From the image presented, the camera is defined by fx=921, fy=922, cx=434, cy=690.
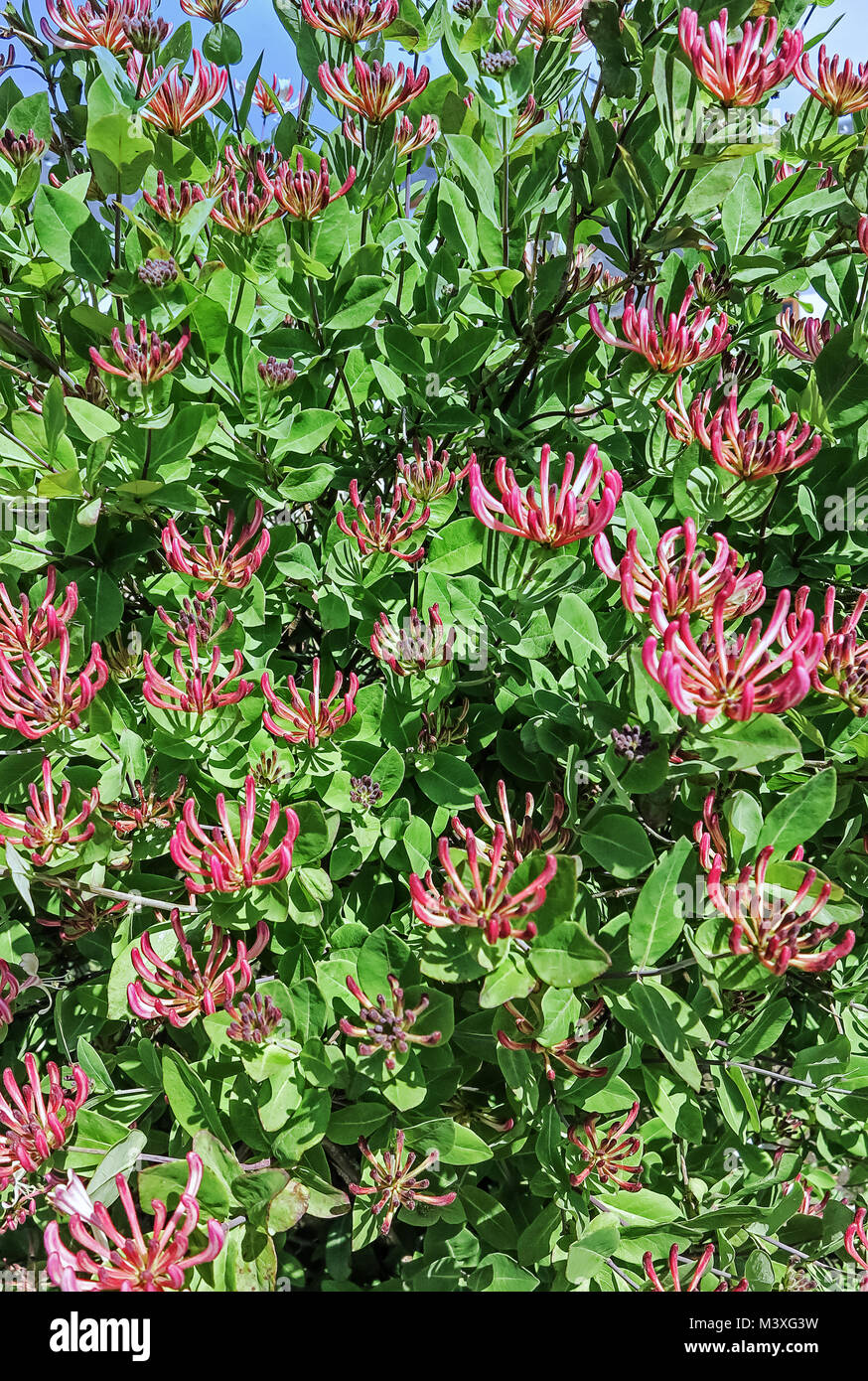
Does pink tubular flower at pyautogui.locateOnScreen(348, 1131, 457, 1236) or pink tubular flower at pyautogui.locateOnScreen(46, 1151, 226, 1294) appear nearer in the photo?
pink tubular flower at pyautogui.locateOnScreen(46, 1151, 226, 1294)

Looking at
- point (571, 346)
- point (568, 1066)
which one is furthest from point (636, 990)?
point (571, 346)

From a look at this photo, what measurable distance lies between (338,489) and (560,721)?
72 cm

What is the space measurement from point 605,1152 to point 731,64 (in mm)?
1683

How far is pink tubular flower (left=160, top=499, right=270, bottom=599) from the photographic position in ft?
5.01

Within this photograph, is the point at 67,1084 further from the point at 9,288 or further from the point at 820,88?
the point at 820,88

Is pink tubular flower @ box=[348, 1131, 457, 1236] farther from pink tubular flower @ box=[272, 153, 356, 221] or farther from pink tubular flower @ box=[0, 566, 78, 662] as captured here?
Answer: pink tubular flower @ box=[272, 153, 356, 221]

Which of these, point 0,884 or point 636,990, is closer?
point 636,990

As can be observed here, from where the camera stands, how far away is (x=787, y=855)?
146 centimetres

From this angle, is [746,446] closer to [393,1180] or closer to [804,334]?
[804,334]

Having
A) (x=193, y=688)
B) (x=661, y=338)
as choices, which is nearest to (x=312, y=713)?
(x=193, y=688)

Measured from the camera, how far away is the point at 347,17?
1.69 meters

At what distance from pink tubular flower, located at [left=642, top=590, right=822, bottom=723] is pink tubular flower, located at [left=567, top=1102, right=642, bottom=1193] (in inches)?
30.4

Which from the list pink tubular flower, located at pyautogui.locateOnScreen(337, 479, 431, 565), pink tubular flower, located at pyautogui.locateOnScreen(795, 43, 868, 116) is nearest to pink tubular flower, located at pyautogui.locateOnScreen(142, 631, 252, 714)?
pink tubular flower, located at pyautogui.locateOnScreen(337, 479, 431, 565)

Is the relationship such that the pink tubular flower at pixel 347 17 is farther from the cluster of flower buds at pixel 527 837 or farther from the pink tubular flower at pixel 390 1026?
the pink tubular flower at pixel 390 1026
